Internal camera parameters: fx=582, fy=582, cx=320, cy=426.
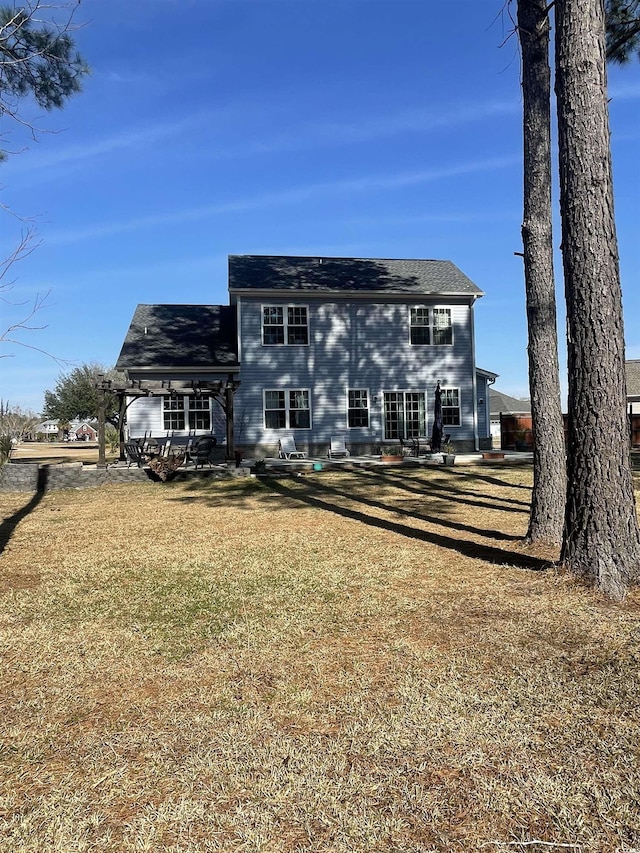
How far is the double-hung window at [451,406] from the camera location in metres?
22.7

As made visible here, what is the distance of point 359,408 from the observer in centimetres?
2220

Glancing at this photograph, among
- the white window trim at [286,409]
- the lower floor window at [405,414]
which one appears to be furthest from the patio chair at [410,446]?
the white window trim at [286,409]

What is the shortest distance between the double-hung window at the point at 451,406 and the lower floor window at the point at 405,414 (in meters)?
0.83

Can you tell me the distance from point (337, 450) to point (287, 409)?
2411mm

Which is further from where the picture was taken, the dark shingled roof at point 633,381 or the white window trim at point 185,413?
the dark shingled roof at point 633,381

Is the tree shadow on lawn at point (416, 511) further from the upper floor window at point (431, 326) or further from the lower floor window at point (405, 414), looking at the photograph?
the upper floor window at point (431, 326)

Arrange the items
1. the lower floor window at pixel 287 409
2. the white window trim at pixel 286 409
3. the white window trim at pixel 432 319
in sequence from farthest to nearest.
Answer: the white window trim at pixel 432 319, the lower floor window at pixel 287 409, the white window trim at pixel 286 409

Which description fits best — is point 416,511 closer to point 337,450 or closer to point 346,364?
point 337,450

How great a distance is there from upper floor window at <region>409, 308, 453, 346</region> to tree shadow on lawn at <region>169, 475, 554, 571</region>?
381 inches

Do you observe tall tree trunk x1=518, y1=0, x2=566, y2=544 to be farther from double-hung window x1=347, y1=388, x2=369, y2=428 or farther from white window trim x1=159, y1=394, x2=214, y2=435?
white window trim x1=159, y1=394, x2=214, y2=435

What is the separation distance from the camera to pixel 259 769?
2500 millimetres

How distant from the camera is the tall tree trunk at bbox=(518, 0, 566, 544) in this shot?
691 centimetres

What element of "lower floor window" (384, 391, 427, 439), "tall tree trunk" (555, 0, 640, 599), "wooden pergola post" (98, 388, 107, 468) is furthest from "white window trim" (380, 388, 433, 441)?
"tall tree trunk" (555, 0, 640, 599)

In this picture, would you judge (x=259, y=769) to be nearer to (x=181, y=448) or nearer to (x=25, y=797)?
(x=25, y=797)
